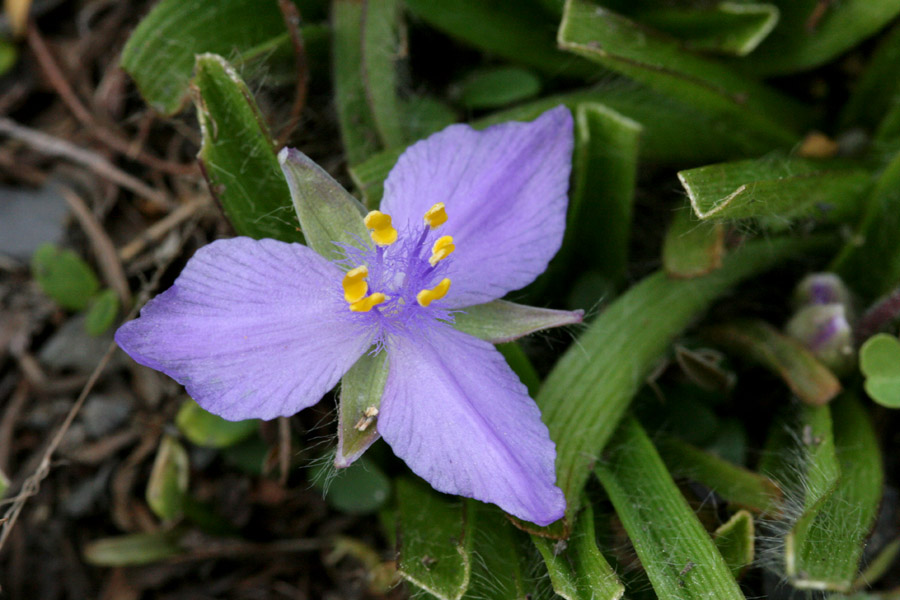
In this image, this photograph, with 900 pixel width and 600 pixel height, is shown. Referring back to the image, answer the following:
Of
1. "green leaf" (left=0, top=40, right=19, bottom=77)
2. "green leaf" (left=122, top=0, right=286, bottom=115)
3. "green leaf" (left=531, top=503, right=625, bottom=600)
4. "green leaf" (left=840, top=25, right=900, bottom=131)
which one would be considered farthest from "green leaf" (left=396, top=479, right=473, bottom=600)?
"green leaf" (left=0, top=40, right=19, bottom=77)

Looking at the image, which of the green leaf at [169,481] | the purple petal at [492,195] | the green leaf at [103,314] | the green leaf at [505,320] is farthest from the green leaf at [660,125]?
the green leaf at [169,481]

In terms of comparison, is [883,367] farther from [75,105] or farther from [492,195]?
[75,105]

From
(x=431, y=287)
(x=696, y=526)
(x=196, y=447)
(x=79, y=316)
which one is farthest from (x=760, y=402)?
(x=79, y=316)

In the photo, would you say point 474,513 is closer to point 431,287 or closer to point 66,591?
point 431,287

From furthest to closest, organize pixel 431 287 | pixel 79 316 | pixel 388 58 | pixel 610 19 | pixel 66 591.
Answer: pixel 79 316 < pixel 66 591 < pixel 388 58 < pixel 610 19 < pixel 431 287

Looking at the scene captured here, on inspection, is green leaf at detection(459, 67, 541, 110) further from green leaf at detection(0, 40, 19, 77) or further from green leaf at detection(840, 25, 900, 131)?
green leaf at detection(0, 40, 19, 77)

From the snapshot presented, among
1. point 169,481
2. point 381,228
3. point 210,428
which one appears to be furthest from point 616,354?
point 169,481

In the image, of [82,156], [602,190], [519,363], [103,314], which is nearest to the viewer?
[519,363]
